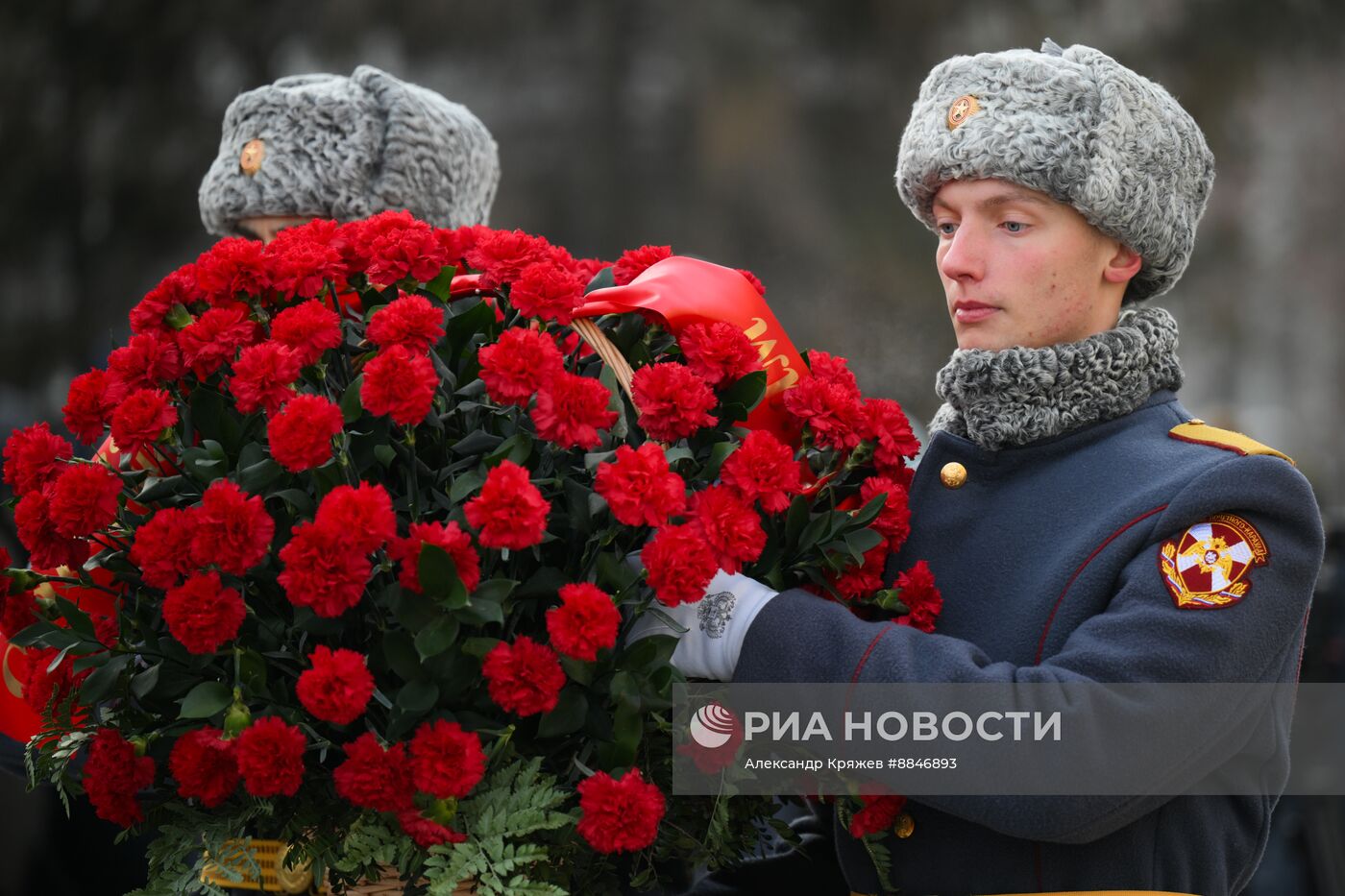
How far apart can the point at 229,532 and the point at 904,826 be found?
736 mm

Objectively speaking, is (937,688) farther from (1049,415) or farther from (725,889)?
(725,889)

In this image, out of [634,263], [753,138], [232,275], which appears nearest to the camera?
[232,275]

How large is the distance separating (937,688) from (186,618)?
67cm

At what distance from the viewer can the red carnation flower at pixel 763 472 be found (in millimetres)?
1287

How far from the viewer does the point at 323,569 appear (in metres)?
1.15

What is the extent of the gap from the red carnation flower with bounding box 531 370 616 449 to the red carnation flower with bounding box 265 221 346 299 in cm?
29

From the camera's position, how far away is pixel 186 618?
3.89 feet

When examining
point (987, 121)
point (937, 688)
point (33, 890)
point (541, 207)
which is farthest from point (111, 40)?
point (937, 688)

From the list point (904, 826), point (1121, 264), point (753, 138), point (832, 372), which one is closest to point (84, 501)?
point (832, 372)

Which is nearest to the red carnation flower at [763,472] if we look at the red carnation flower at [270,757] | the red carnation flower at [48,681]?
the red carnation flower at [270,757]

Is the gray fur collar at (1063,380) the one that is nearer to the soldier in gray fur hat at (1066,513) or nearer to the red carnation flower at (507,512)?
the soldier in gray fur hat at (1066,513)

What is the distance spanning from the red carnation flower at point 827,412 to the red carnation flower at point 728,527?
0.17 metres

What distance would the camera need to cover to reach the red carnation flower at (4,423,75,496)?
1386mm

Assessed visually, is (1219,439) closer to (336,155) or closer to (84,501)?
(84,501)
